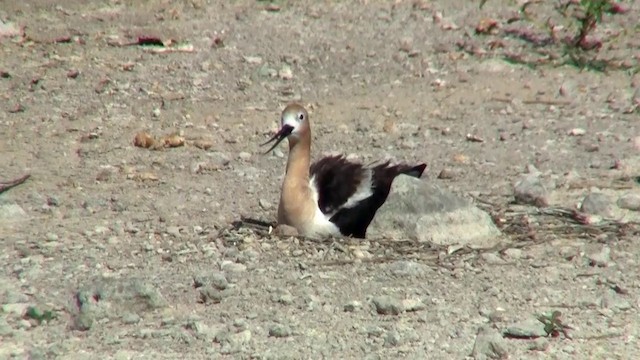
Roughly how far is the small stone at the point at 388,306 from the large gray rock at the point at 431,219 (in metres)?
0.97

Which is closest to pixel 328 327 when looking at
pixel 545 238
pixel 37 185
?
pixel 545 238

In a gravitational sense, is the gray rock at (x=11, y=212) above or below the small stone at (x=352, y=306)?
below

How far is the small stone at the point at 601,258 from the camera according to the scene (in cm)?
710

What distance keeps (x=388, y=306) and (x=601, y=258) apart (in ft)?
4.44

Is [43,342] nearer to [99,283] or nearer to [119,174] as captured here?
[99,283]

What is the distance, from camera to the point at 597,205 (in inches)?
310

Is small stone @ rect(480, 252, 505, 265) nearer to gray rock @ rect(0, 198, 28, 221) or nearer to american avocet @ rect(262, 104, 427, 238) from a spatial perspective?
american avocet @ rect(262, 104, 427, 238)

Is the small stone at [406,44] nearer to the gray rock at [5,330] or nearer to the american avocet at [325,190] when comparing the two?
the american avocet at [325,190]

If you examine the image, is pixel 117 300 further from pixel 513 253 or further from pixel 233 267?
pixel 513 253

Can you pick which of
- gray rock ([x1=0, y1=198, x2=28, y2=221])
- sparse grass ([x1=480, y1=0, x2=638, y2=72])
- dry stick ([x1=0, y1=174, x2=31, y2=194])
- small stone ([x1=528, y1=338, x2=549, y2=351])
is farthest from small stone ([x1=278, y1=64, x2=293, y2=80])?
small stone ([x1=528, y1=338, x2=549, y2=351])

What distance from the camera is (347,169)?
26.0ft

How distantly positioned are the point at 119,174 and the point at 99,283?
7.19 feet

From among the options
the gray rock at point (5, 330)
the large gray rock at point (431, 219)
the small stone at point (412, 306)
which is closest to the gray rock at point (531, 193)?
the large gray rock at point (431, 219)

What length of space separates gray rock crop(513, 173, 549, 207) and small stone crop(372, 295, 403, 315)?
1833mm
